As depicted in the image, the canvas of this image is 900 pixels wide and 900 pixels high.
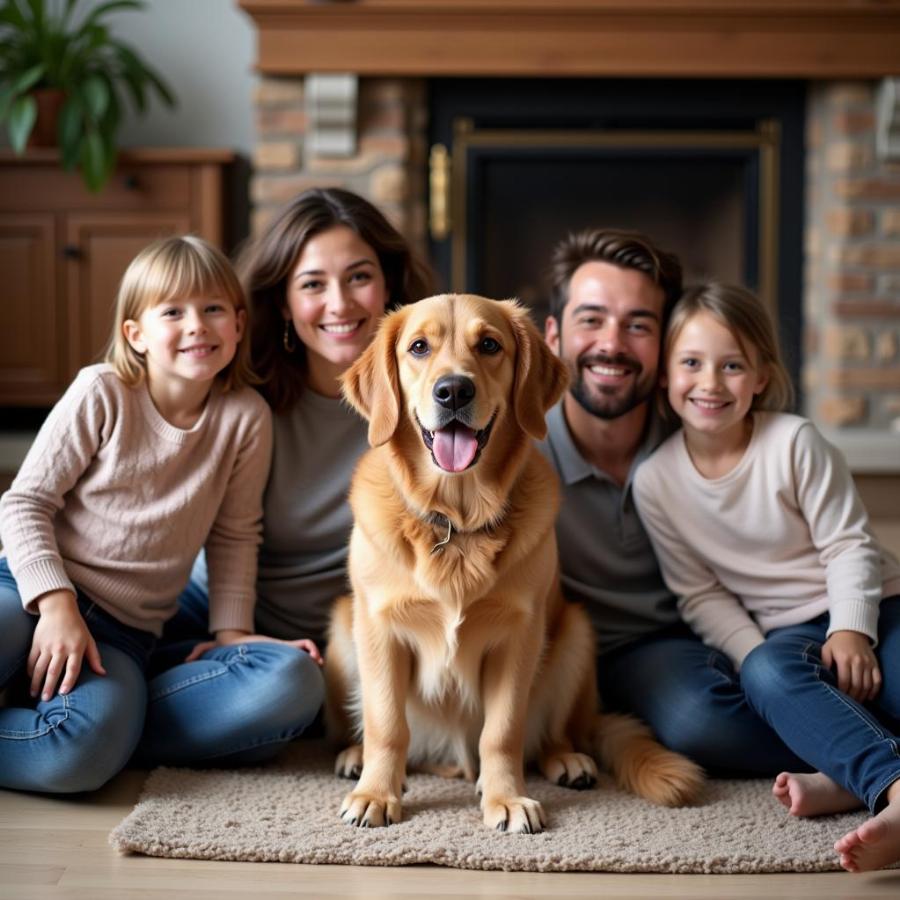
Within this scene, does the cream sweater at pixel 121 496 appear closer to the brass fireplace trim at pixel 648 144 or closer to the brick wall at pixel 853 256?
the brass fireplace trim at pixel 648 144

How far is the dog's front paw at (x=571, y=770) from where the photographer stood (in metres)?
1.82

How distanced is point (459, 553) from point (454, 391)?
0.85ft

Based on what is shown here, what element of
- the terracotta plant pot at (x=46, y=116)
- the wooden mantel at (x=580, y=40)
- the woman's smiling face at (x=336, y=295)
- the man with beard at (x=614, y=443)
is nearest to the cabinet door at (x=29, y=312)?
the terracotta plant pot at (x=46, y=116)

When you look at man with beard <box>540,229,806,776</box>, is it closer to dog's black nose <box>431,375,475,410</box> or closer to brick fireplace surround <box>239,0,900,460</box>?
dog's black nose <box>431,375,475,410</box>

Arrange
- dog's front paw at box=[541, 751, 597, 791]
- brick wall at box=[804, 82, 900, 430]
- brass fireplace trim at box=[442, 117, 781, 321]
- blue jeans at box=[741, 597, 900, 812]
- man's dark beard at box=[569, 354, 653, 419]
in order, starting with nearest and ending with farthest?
blue jeans at box=[741, 597, 900, 812] → dog's front paw at box=[541, 751, 597, 791] → man's dark beard at box=[569, 354, 653, 419] → brick wall at box=[804, 82, 900, 430] → brass fireplace trim at box=[442, 117, 781, 321]

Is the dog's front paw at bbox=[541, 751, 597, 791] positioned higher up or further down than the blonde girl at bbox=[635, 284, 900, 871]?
further down

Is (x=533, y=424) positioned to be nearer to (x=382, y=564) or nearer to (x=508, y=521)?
(x=508, y=521)

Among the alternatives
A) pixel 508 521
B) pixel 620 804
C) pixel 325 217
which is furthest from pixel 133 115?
pixel 620 804

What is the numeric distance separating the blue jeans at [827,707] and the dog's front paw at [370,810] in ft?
1.94

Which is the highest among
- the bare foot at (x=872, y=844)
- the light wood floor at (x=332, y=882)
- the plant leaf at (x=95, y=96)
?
the plant leaf at (x=95, y=96)

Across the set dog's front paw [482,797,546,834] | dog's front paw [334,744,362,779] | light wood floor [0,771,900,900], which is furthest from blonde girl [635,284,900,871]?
dog's front paw [334,744,362,779]

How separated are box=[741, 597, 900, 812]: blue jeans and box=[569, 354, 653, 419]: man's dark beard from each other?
1.59ft

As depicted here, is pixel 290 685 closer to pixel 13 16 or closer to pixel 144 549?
pixel 144 549

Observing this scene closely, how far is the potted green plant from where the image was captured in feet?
13.0
